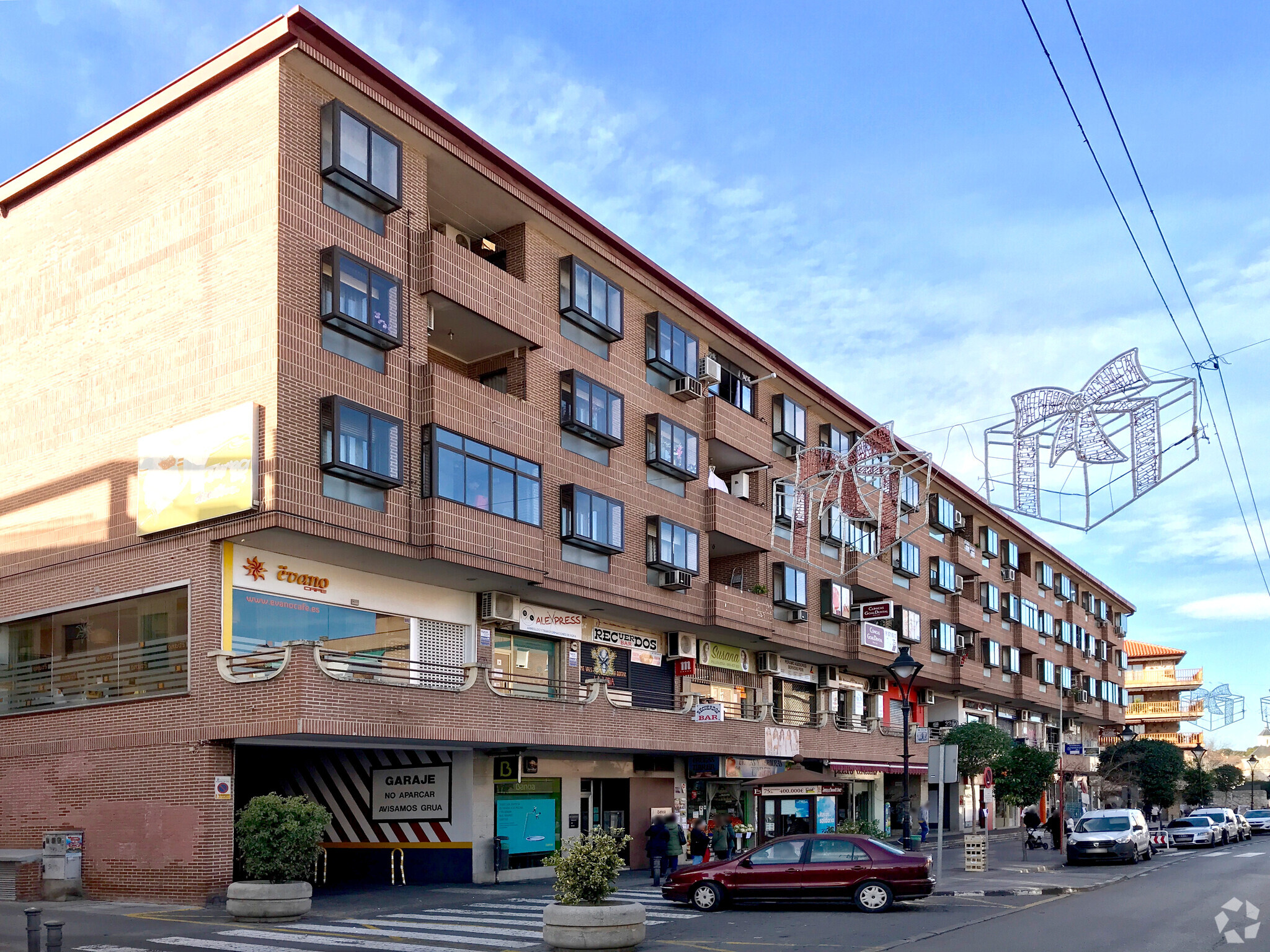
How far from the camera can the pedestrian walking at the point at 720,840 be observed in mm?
29250

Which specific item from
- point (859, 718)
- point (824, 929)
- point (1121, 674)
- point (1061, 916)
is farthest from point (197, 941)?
point (1121, 674)

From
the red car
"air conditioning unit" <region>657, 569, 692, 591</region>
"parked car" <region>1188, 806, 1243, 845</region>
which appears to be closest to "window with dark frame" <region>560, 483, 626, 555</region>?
"air conditioning unit" <region>657, 569, 692, 591</region>

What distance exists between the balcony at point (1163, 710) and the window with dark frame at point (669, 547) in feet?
274

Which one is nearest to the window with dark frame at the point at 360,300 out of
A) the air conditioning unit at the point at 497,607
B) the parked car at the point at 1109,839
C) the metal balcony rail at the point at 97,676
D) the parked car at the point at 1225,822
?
the air conditioning unit at the point at 497,607

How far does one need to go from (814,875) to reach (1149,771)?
61010mm

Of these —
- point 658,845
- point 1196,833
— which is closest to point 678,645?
point 658,845

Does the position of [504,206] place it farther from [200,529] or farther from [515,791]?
[515,791]

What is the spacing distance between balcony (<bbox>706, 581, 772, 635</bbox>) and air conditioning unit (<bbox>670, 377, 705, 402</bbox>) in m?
5.69

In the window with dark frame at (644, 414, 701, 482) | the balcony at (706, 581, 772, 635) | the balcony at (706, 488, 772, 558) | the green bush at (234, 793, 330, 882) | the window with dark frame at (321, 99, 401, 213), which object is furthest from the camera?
the balcony at (706, 488, 772, 558)

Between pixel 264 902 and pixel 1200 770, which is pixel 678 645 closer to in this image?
pixel 264 902

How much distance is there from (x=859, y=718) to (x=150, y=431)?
31.8 meters

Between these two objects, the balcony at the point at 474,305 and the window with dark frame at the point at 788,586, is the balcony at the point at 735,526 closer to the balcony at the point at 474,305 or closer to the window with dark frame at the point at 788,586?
the window with dark frame at the point at 788,586

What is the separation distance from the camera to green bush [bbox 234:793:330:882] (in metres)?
21.4

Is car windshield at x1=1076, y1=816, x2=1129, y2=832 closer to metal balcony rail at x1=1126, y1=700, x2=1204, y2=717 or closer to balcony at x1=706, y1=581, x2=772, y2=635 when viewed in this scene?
balcony at x1=706, y1=581, x2=772, y2=635
